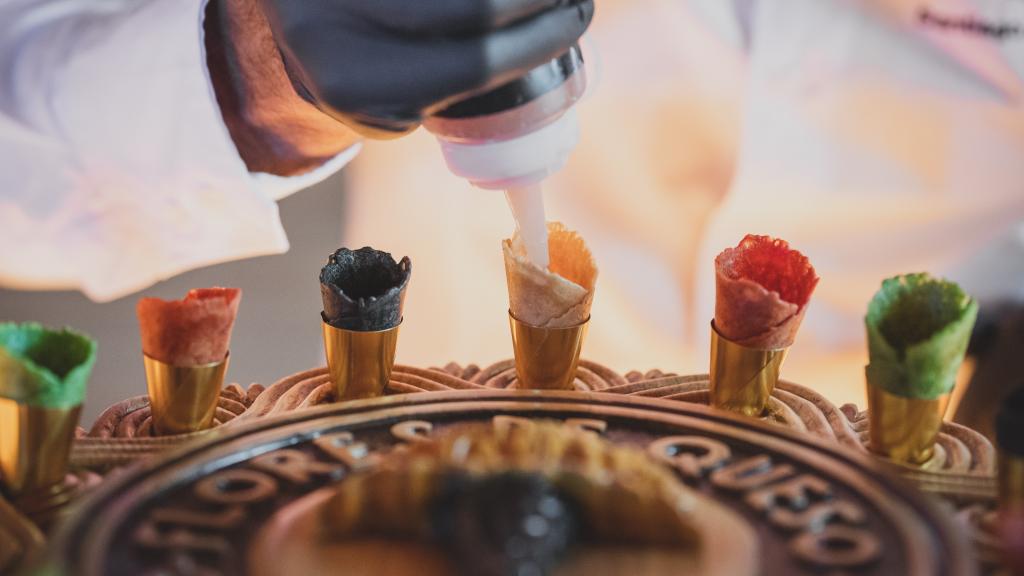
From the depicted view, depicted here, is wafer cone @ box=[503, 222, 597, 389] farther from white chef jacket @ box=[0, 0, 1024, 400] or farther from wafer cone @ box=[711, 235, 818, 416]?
white chef jacket @ box=[0, 0, 1024, 400]

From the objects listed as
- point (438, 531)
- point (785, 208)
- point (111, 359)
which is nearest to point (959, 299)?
point (438, 531)

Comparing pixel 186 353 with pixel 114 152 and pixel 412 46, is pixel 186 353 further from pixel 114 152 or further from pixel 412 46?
pixel 114 152

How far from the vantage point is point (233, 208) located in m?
1.29

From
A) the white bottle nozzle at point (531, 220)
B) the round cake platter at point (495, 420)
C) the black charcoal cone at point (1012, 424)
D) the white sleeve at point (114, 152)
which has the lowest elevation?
the round cake platter at point (495, 420)

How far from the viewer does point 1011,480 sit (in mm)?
673

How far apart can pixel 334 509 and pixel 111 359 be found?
4.98 ft

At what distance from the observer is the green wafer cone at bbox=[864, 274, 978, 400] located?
2.51ft

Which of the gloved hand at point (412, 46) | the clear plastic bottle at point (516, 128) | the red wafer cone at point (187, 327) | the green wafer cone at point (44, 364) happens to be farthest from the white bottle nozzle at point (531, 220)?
the green wafer cone at point (44, 364)

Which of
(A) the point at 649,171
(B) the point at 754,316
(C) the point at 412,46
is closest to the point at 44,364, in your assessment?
(C) the point at 412,46

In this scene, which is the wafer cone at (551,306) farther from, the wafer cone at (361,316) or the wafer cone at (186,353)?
the wafer cone at (186,353)

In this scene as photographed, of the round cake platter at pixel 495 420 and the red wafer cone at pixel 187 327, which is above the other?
the red wafer cone at pixel 187 327

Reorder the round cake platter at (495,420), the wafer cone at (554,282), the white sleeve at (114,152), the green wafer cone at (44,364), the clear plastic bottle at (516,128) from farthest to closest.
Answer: the white sleeve at (114,152) → the wafer cone at (554,282) → the clear plastic bottle at (516,128) → the green wafer cone at (44,364) → the round cake platter at (495,420)

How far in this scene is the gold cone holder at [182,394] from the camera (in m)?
0.85

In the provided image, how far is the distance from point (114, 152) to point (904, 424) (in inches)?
41.6
